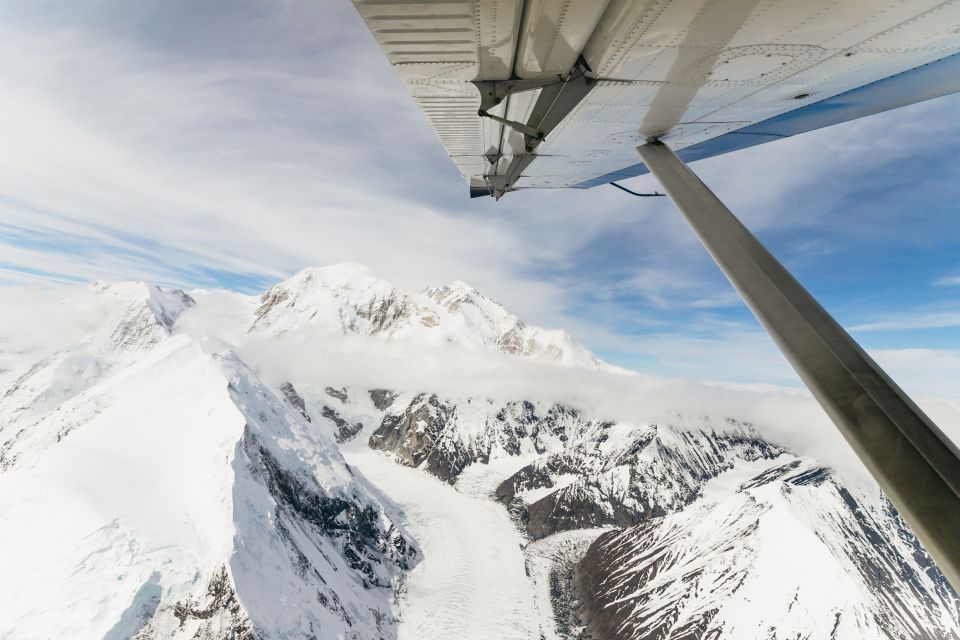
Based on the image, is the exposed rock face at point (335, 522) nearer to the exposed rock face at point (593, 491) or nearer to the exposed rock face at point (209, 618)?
the exposed rock face at point (209, 618)

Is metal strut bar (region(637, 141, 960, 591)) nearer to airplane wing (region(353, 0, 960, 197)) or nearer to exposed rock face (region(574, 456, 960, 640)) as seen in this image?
airplane wing (region(353, 0, 960, 197))

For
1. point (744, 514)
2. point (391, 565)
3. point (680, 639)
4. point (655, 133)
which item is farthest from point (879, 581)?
point (655, 133)

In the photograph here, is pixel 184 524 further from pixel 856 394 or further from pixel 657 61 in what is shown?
pixel 856 394

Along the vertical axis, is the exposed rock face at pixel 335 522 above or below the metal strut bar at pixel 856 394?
below

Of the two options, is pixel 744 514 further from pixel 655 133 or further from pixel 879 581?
pixel 655 133

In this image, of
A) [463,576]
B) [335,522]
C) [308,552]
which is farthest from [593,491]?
[308,552]

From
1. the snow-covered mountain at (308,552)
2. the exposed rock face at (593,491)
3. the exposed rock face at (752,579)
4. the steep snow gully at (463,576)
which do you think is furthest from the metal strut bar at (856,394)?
the exposed rock face at (593,491)
